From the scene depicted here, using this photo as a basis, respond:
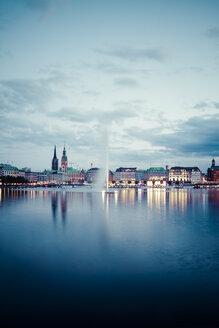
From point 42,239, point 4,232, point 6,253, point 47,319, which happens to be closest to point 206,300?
point 47,319

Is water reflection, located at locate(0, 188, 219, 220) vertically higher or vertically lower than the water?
lower

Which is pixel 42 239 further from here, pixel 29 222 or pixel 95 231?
Answer: pixel 29 222

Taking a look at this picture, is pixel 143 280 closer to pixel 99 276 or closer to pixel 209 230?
pixel 99 276

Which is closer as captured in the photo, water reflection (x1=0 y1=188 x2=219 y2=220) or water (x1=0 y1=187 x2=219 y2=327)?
water (x1=0 y1=187 x2=219 y2=327)

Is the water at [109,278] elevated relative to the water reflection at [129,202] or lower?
elevated

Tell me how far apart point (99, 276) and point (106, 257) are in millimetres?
2908

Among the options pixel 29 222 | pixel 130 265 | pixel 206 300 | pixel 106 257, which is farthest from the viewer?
pixel 29 222

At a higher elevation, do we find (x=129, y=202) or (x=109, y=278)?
(x=109, y=278)

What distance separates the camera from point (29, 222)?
26.5 m

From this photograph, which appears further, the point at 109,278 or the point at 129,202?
the point at 129,202

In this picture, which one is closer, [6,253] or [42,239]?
[6,253]

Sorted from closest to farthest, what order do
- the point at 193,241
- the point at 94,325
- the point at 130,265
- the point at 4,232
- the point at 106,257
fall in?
1. the point at 94,325
2. the point at 130,265
3. the point at 106,257
4. the point at 193,241
5. the point at 4,232

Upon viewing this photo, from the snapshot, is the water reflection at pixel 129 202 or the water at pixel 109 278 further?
the water reflection at pixel 129 202

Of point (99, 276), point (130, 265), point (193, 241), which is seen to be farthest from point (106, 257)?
point (193, 241)
